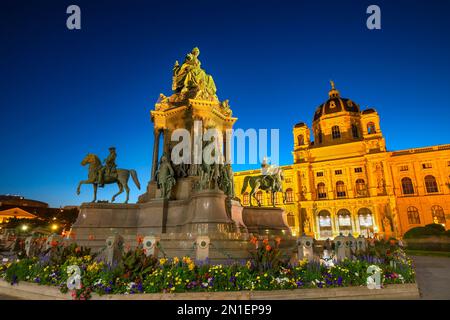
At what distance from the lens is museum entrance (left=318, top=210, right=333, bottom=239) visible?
58219 millimetres

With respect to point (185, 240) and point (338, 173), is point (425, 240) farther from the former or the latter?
point (338, 173)

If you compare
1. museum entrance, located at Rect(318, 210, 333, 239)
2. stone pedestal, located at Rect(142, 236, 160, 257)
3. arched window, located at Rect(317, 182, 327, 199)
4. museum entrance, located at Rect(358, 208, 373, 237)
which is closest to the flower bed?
stone pedestal, located at Rect(142, 236, 160, 257)

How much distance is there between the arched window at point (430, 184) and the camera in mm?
54719

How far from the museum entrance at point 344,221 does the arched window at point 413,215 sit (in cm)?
1186

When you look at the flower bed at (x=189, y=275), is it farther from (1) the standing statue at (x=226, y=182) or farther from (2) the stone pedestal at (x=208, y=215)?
(1) the standing statue at (x=226, y=182)

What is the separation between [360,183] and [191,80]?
5386 cm

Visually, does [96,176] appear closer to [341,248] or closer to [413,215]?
[341,248]

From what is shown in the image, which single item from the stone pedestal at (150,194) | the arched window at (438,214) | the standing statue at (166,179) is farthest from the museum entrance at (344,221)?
the standing statue at (166,179)

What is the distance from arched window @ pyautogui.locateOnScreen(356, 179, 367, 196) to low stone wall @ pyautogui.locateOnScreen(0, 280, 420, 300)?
57691 mm

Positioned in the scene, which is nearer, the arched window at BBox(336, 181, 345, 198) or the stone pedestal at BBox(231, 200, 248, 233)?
the stone pedestal at BBox(231, 200, 248, 233)

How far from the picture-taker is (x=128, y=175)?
16.2 meters

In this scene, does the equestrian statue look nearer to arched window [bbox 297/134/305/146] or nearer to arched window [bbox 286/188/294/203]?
arched window [bbox 286/188/294/203]

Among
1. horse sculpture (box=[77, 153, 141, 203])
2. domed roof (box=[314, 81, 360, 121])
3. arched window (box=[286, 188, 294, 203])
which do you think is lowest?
horse sculpture (box=[77, 153, 141, 203])
